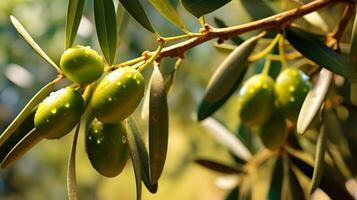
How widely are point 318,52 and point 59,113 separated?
301 mm

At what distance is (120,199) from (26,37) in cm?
137

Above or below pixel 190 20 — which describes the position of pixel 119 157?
above

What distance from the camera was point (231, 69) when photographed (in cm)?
73

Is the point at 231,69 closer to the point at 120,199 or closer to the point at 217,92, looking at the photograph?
the point at 217,92

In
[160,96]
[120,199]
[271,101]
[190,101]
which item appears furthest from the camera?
[120,199]

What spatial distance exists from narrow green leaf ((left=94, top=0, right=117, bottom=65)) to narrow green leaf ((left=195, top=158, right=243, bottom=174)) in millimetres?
418

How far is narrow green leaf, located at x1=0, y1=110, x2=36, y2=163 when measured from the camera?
68cm

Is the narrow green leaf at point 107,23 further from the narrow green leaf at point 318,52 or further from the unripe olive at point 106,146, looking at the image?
the narrow green leaf at point 318,52

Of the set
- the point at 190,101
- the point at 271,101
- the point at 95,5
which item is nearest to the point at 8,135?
the point at 95,5

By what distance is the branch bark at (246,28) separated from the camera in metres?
0.68

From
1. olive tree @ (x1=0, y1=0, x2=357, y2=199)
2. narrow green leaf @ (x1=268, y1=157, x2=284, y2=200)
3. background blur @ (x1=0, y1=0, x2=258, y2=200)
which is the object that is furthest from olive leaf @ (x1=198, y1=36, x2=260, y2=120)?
background blur @ (x1=0, y1=0, x2=258, y2=200)

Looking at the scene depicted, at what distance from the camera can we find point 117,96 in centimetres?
62

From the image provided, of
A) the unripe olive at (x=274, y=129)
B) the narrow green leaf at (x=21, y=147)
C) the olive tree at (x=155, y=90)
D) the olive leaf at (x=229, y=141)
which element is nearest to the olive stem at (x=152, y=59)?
the olive tree at (x=155, y=90)

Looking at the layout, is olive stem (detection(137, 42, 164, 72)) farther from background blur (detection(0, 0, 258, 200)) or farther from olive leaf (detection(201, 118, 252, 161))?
background blur (detection(0, 0, 258, 200))
